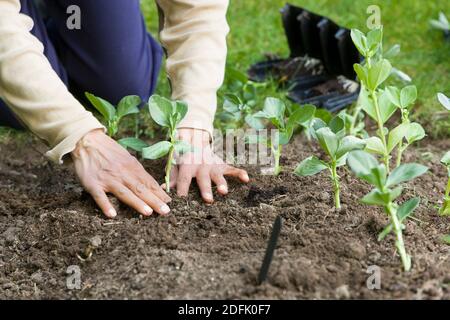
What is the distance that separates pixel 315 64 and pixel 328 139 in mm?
1305

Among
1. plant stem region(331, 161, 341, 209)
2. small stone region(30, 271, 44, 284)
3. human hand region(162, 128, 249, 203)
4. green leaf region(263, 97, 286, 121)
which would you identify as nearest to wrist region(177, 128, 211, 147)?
human hand region(162, 128, 249, 203)

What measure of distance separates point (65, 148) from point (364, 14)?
6.28ft

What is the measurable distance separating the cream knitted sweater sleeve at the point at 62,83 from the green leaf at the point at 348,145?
501 millimetres

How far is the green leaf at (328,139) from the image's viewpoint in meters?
1.65

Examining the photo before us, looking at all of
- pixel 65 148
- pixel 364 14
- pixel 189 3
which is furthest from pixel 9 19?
pixel 364 14

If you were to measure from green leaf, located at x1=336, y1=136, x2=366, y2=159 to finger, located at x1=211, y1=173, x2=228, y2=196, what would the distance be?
1.11 feet

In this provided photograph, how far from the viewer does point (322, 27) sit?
2781 millimetres

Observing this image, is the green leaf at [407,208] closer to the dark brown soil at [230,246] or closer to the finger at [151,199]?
the dark brown soil at [230,246]

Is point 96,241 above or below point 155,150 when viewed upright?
below

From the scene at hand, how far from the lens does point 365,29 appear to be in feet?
10.5

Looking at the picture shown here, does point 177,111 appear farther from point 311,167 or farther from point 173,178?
point 311,167

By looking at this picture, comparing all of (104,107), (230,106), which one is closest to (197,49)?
(230,106)

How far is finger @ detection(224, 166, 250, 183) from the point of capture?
196cm

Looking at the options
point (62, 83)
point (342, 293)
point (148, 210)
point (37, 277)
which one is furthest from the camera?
point (62, 83)
